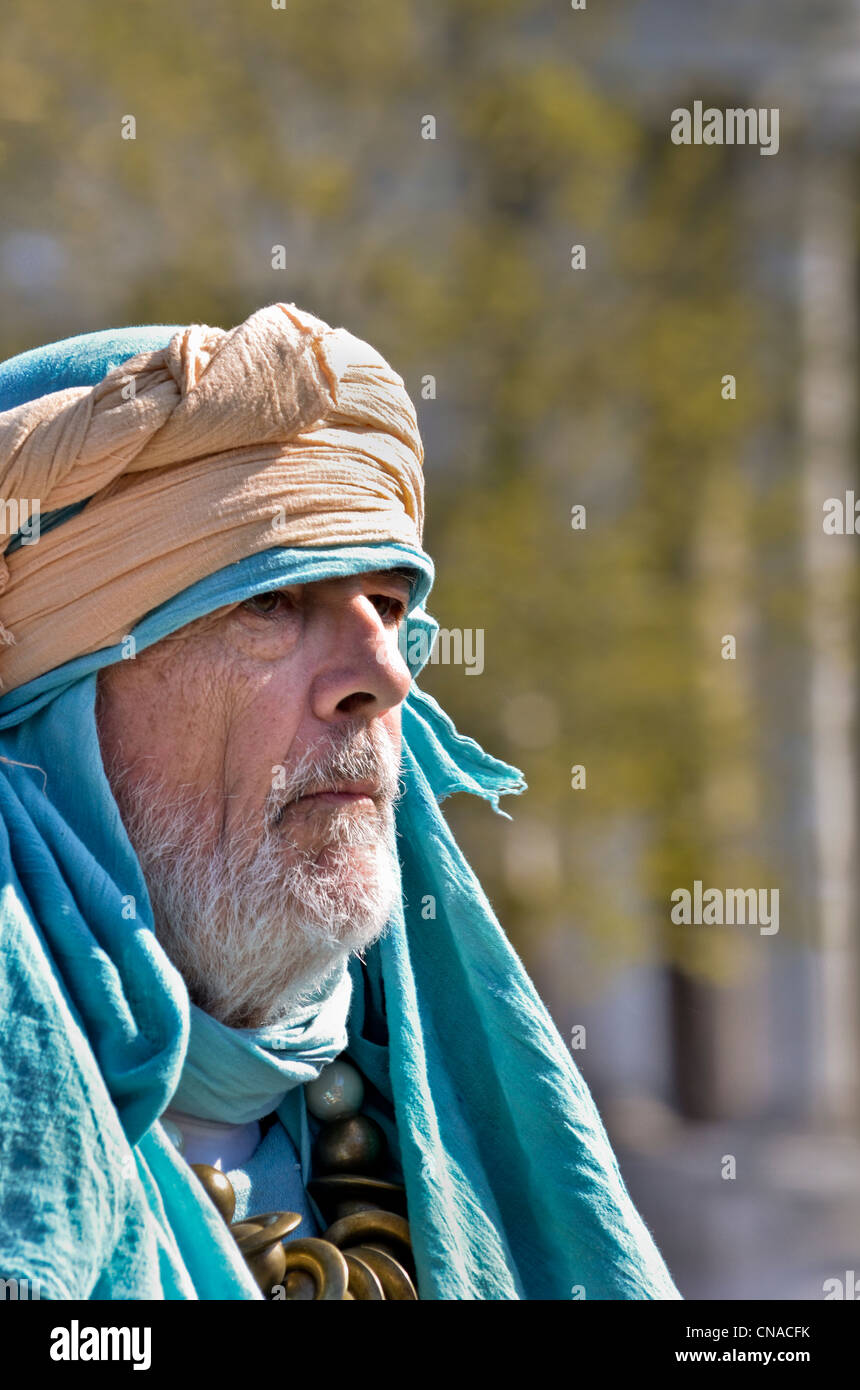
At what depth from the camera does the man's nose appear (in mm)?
2209

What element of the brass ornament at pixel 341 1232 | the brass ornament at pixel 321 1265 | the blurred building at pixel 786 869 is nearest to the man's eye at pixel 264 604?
the brass ornament at pixel 341 1232

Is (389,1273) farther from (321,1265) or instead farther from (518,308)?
(518,308)

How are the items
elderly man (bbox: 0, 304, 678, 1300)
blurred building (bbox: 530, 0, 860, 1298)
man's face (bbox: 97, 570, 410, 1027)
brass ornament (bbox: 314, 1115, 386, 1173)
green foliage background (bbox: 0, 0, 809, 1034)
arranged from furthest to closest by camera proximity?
blurred building (bbox: 530, 0, 860, 1298) < green foliage background (bbox: 0, 0, 809, 1034) < brass ornament (bbox: 314, 1115, 386, 1173) < man's face (bbox: 97, 570, 410, 1027) < elderly man (bbox: 0, 304, 678, 1300)

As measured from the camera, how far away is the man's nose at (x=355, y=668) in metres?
2.21

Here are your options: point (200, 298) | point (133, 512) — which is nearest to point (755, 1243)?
point (200, 298)

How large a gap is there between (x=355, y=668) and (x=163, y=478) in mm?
334

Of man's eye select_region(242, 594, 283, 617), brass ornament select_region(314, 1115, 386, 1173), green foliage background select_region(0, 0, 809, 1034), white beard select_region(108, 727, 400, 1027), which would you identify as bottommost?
brass ornament select_region(314, 1115, 386, 1173)

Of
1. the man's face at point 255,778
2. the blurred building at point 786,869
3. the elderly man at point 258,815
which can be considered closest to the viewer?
the elderly man at point 258,815

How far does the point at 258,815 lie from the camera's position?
221cm

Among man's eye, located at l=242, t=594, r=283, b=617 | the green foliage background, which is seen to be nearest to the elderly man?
man's eye, located at l=242, t=594, r=283, b=617

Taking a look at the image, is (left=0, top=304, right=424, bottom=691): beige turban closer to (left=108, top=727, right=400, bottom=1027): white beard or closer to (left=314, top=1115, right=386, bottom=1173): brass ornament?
(left=108, top=727, right=400, bottom=1027): white beard

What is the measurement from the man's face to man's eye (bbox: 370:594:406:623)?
0.06m

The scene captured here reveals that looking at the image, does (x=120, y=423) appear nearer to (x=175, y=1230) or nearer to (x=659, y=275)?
(x=175, y=1230)

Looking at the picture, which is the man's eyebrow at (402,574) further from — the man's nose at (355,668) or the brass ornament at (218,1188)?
the brass ornament at (218,1188)
